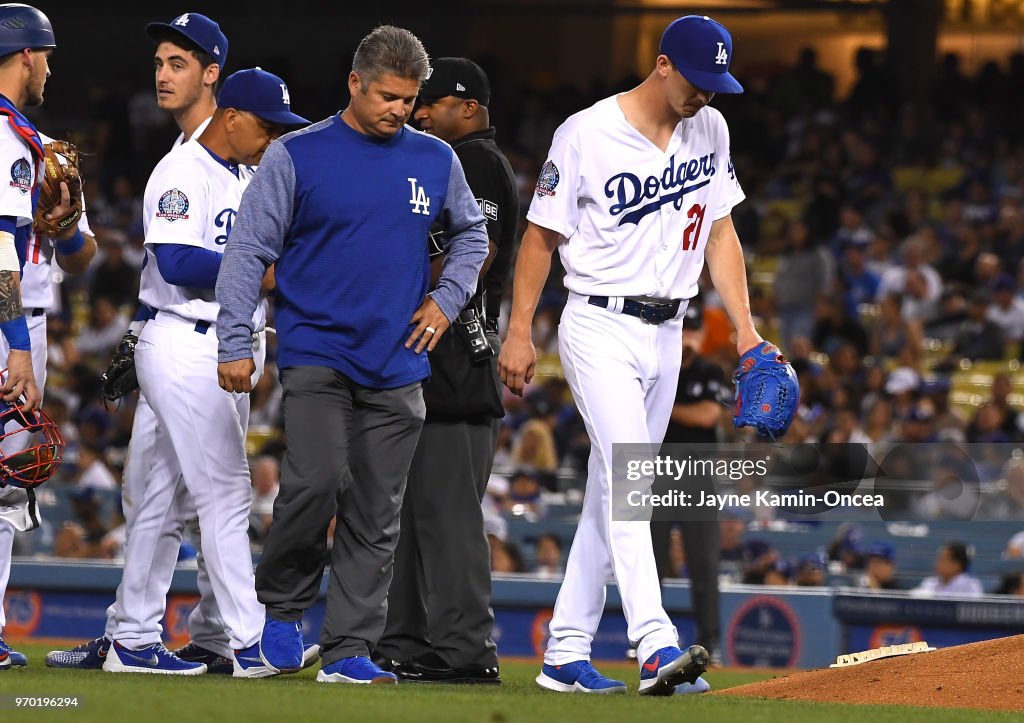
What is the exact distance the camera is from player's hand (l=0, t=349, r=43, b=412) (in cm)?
505

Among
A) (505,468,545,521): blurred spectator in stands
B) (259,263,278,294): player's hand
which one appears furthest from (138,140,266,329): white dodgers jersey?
(505,468,545,521): blurred spectator in stands

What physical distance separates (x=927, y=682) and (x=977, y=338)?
32.5 feet

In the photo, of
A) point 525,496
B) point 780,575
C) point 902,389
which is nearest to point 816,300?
point 902,389

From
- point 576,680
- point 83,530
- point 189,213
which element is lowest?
point 83,530

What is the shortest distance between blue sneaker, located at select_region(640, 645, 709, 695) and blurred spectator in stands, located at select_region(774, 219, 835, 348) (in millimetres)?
10821

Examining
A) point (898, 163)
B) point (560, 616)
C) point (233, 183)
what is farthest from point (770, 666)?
point (898, 163)

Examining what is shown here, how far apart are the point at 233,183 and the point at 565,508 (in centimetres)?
635

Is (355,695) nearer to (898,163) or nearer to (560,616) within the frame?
(560,616)

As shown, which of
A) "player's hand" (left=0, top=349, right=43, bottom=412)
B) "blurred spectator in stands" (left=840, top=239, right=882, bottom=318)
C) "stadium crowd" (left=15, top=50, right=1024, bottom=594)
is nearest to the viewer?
"player's hand" (left=0, top=349, right=43, bottom=412)

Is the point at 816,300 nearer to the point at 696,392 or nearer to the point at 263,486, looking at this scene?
the point at 263,486

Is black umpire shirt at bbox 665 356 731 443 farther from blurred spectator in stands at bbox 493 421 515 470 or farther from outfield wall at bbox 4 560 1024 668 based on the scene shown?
blurred spectator in stands at bbox 493 421 515 470

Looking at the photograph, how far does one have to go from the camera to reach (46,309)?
18.9 feet

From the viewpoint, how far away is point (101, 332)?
1645 cm

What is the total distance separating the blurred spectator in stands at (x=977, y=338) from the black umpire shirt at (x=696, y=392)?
662 cm
